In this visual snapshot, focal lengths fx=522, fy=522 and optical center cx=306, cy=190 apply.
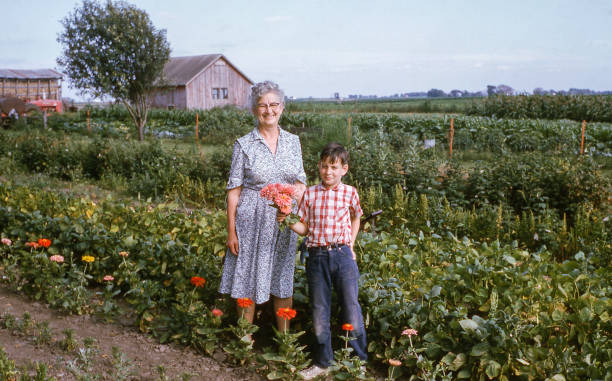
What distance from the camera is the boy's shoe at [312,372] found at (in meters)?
3.04

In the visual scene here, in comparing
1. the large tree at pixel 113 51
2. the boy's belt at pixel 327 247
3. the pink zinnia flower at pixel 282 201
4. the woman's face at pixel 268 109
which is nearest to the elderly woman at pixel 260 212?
the woman's face at pixel 268 109

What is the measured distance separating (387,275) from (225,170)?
5.83 m

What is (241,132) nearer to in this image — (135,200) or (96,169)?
(96,169)

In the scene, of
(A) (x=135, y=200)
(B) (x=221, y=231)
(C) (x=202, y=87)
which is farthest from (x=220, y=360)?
(C) (x=202, y=87)

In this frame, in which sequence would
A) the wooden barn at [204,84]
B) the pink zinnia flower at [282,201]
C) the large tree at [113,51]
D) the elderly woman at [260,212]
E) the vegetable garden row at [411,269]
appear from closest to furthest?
the pink zinnia flower at [282,201], the vegetable garden row at [411,269], the elderly woman at [260,212], the large tree at [113,51], the wooden barn at [204,84]

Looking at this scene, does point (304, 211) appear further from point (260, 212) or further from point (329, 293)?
point (329, 293)

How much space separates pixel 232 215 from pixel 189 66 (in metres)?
32.8

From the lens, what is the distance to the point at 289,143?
3270 mm

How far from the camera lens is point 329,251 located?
3.04 meters

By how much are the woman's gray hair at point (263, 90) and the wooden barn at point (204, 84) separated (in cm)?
2902

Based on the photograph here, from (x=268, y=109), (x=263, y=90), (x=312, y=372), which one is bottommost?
(x=312, y=372)

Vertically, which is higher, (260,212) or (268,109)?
(268,109)

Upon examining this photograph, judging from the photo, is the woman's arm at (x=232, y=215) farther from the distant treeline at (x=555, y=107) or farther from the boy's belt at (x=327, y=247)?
the distant treeline at (x=555, y=107)

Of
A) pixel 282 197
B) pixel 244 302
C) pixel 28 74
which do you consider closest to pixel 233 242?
pixel 244 302
